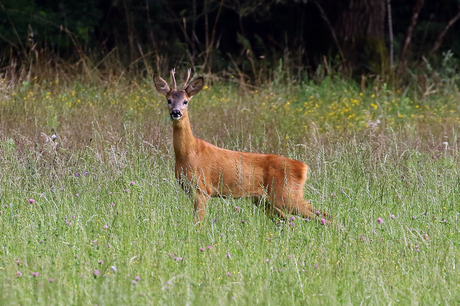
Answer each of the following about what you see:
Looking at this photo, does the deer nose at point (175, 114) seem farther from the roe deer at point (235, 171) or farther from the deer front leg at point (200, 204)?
the deer front leg at point (200, 204)

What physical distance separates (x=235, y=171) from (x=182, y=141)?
0.48 m

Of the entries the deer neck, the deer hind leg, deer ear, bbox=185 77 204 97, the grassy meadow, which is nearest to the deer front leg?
the grassy meadow

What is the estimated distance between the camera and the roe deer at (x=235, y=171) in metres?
5.21

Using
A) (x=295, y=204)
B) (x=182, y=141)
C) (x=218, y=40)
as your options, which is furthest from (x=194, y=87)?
(x=218, y=40)

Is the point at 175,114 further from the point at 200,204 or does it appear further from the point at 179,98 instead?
the point at 200,204

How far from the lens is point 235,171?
5301 mm

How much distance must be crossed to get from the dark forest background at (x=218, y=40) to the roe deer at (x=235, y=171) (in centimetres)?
445

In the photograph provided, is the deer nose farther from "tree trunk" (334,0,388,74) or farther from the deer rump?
"tree trunk" (334,0,388,74)

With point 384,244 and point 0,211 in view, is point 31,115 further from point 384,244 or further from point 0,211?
point 384,244

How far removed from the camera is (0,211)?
15.5 ft

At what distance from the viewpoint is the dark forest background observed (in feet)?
36.3

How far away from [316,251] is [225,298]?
1007mm

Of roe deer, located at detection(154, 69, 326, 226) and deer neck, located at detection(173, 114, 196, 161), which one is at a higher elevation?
deer neck, located at detection(173, 114, 196, 161)

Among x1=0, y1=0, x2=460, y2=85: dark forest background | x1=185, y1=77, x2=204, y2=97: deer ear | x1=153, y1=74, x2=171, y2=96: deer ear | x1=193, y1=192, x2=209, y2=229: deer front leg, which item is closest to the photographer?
x1=193, y1=192, x2=209, y2=229: deer front leg
